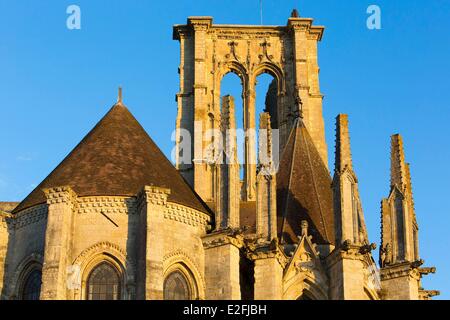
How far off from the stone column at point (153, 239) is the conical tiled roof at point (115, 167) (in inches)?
49.5

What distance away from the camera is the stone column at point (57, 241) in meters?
29.3

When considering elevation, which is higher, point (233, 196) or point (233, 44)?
point (233, 44)

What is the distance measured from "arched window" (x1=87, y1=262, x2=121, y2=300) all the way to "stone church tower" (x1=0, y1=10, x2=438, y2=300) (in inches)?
1.2

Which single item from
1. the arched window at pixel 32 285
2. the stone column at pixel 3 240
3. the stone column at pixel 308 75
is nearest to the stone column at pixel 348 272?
the arched window at pixel 32 285

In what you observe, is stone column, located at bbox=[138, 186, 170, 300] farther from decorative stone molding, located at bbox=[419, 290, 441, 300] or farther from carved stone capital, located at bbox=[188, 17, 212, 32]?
carved stone capital, located at bbox=[188, 17, 212, 32]

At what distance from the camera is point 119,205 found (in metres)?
31.4

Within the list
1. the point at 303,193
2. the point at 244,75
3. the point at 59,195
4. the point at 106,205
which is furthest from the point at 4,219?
the point at 244,75

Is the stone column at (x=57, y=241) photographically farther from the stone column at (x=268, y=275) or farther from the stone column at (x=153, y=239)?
the stone column at (x=268, y=275)

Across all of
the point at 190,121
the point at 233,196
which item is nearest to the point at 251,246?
the point at 233,196

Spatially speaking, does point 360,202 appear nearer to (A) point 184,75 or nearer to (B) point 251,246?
(B) point 251,246

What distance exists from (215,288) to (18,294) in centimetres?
599

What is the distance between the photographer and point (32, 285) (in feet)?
103

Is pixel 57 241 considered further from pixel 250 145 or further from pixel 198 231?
pixel 250 145

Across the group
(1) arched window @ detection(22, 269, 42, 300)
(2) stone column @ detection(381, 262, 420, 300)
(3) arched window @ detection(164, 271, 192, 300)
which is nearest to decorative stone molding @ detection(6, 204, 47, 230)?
(1) arched window @ detection(22, 269, 42, 300)
